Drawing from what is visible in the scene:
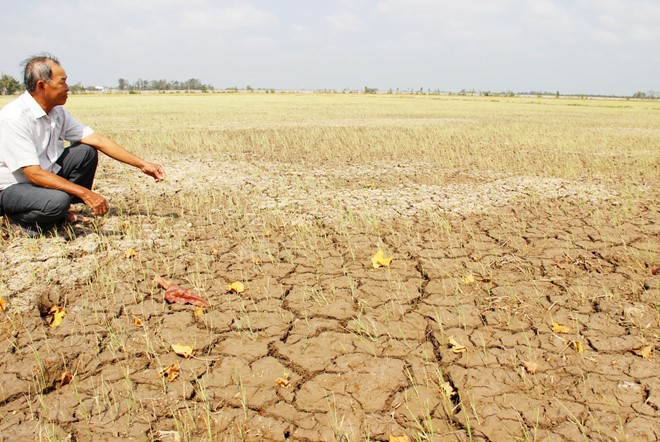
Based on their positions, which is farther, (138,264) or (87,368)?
(138,264)

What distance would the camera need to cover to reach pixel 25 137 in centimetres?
365

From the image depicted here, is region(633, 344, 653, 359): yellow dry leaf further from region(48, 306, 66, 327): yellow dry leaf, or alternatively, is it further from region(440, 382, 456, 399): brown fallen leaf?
region(48, 306, 66, 327): yellow dry leaf

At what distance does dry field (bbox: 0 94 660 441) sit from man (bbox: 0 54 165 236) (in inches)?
10.6

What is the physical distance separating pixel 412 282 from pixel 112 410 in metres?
2.12

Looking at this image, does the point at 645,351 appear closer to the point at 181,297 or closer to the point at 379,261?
the point at 379,261

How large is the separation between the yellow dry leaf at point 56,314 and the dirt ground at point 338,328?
0.13 feet

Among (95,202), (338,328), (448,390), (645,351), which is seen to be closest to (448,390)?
(448,390)

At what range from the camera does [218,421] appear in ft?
6.61

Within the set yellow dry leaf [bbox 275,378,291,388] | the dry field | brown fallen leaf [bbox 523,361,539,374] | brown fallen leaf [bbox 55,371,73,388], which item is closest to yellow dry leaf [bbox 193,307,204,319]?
the dry field

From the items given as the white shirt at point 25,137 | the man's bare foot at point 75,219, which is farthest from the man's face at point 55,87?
the man's bare foot at point 75,219

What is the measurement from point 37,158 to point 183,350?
233cm

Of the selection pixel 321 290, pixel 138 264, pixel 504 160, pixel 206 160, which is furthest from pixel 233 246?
pixel 504 160

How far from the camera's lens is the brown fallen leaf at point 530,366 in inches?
92.0

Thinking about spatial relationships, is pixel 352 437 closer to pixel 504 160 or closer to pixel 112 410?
pixel 112 410
